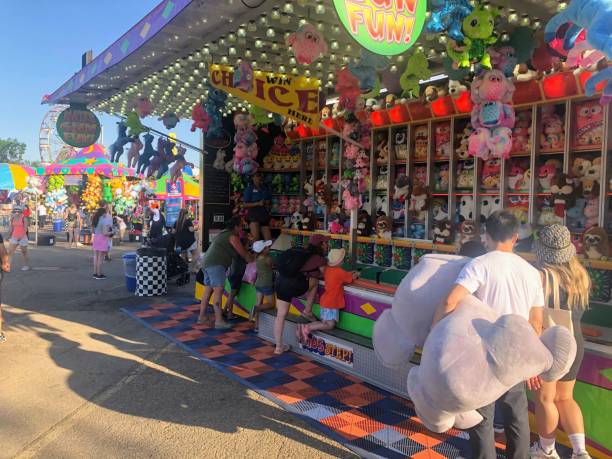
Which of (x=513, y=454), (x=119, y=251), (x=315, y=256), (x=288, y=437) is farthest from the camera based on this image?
(x=119, y=251)

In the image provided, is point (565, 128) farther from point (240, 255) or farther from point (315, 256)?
point (240, 255)

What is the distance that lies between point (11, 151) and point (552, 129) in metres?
110

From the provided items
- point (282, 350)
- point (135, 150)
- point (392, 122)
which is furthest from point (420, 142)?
point (135, 150)

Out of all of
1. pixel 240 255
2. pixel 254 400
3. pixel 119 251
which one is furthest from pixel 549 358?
pixel 119 251

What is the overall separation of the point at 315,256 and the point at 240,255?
158cm

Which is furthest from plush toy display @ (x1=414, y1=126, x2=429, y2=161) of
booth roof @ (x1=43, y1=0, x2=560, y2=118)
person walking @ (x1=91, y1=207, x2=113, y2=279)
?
person walking @ (x1=91, y1=207, x2=113, y2=279)

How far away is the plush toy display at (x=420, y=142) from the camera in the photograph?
860 cm

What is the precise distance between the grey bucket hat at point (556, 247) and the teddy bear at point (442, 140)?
510 cm

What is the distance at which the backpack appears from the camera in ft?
18.6

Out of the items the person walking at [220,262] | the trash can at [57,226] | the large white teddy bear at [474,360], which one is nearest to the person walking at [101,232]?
the person walking at [220,262]

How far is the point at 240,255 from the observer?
696cm

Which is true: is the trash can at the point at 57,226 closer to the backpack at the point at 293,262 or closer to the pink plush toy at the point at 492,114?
the backpack at the point at 293,262

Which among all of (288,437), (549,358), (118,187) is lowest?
(288,437)

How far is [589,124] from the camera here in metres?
6.50
